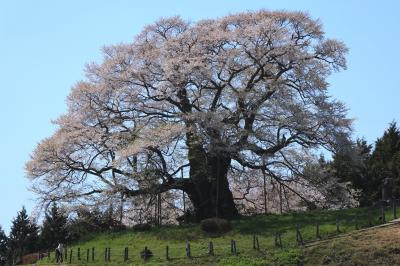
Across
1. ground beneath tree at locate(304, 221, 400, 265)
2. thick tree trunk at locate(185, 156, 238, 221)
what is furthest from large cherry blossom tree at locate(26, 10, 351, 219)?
ground beneath tree at locate(304, 221, 400, 265)

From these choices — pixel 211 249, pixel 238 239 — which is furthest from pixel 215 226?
pixel 211 249

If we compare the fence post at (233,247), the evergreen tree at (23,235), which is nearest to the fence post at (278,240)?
the fence post at (233,247)

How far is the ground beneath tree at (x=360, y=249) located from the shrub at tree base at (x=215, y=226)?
23.8 ft

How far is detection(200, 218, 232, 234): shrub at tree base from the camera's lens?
3566 centimetres

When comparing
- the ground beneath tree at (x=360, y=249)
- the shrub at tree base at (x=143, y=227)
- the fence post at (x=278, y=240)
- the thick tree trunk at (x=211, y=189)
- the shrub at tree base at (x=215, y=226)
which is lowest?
the ground beneath tree at (x=360, y=249)

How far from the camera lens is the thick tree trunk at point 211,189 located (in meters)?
40.6

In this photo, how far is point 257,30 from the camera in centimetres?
4050

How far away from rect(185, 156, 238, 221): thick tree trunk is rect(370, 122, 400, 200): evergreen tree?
11387mm

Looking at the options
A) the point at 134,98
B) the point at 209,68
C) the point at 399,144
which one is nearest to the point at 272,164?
the point at 209,68

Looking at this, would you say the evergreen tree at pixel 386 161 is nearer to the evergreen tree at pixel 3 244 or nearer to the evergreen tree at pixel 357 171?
the evergreen tree at pixel 357 171

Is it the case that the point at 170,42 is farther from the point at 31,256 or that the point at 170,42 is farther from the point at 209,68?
the point at 31,256

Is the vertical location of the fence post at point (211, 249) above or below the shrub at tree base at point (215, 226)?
below

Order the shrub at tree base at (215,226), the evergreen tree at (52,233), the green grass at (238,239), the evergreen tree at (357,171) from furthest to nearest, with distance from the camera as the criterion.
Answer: the evergreen tree at (52,233) → the evergreen tree at (357,171) → the shrub at tree base at (215,226) → the green grass at (238,239)

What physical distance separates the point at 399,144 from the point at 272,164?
1415 cm
